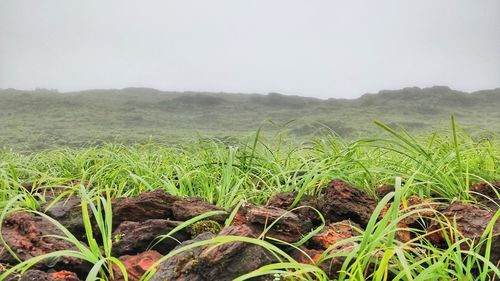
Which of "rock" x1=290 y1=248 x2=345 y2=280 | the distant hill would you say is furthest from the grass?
the distant hill

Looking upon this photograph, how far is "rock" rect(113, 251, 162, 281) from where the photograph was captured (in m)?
1.25

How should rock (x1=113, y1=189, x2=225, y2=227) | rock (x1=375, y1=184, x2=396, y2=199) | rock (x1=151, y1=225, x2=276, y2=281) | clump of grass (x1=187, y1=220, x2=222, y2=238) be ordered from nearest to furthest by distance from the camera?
rock (x1=151, y1=225, x2=276, y2=281) → clump of grass (x1=187, y1=220, x2=222, y2=238) → rock (x1=113, y1=189, x2=225, y2=227) → rock (x1=375, y1=184, x2=396, y2=199)

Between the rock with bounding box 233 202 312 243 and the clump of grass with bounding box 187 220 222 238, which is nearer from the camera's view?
the rock with bounding box 233 202 312 243

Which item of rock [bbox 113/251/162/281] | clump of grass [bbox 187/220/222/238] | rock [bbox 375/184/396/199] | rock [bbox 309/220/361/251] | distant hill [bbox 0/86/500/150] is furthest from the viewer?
distant hill [bbox 0/86/500/150]

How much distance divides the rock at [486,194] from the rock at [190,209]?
83 centimetres

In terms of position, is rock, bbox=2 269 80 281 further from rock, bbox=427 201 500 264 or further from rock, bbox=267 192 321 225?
rock, bbox=427 201 500 264

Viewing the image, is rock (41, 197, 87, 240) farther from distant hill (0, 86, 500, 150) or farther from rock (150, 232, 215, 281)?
distant hill (0, 86, 500, 150)

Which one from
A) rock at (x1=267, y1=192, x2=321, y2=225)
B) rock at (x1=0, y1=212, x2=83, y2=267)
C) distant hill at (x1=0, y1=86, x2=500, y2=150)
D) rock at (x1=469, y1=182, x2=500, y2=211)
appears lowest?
distant hill at (x1=0, y1=86, x2=500, y2=150)

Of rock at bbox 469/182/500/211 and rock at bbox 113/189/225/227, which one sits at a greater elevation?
rock at bbox 469/182/500/211

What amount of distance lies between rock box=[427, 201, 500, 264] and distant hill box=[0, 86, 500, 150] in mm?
7361

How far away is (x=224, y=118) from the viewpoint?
11320mm

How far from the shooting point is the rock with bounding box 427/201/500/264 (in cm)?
129

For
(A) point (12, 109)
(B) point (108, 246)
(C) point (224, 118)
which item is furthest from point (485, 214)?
(A) point (12, 109)

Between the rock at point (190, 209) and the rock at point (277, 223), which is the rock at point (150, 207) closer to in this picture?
the rock at point (190, 209)
